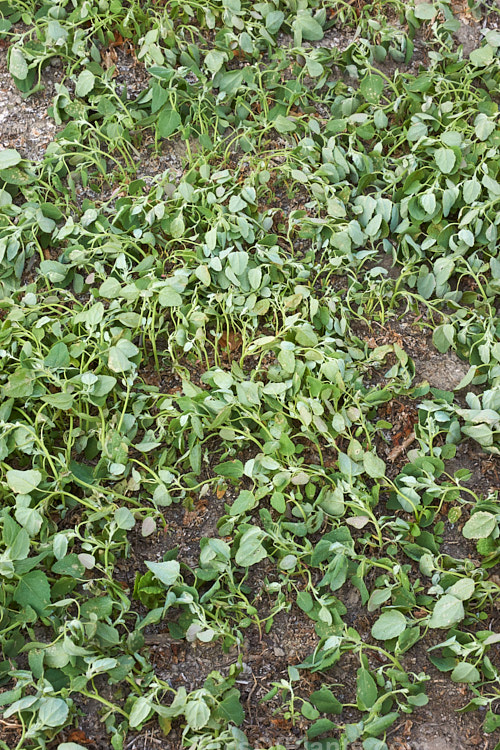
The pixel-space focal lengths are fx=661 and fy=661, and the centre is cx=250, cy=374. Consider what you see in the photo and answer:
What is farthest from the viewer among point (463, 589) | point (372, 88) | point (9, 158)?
point (372, 88)

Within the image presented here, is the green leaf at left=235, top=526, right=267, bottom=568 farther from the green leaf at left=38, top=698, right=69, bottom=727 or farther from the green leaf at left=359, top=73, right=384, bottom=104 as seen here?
the green leaf at left=359, top=73, right=384, bottom=104

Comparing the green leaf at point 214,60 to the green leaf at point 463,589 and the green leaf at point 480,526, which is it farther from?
the green leaf at point 463,589

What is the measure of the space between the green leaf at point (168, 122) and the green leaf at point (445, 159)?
0.91m

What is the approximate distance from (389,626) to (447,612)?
0.14 m

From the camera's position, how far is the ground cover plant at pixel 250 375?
1542 mm

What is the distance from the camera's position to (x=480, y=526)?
5.58 ft

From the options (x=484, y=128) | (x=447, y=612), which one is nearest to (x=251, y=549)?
(x=447, y=612)

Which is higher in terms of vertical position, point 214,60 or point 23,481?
point 214,60

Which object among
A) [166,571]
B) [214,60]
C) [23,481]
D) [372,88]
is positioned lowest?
[166,571]

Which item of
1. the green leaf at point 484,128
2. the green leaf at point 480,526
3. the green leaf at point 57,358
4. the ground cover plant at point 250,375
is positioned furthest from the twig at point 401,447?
the green leaf at point 484,128

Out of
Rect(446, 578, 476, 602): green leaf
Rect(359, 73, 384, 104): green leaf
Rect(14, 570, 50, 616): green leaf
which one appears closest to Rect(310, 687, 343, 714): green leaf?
Rect(446, 578, 476, 602): green leaf

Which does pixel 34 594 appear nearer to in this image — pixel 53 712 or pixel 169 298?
pixel 53 712

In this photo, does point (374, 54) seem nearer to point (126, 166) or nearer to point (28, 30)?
point (126, 166)

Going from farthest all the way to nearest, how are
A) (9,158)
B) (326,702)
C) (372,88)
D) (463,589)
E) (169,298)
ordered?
(372,88) < (9,158) < (169,298) < (463,589) < (326,702)
